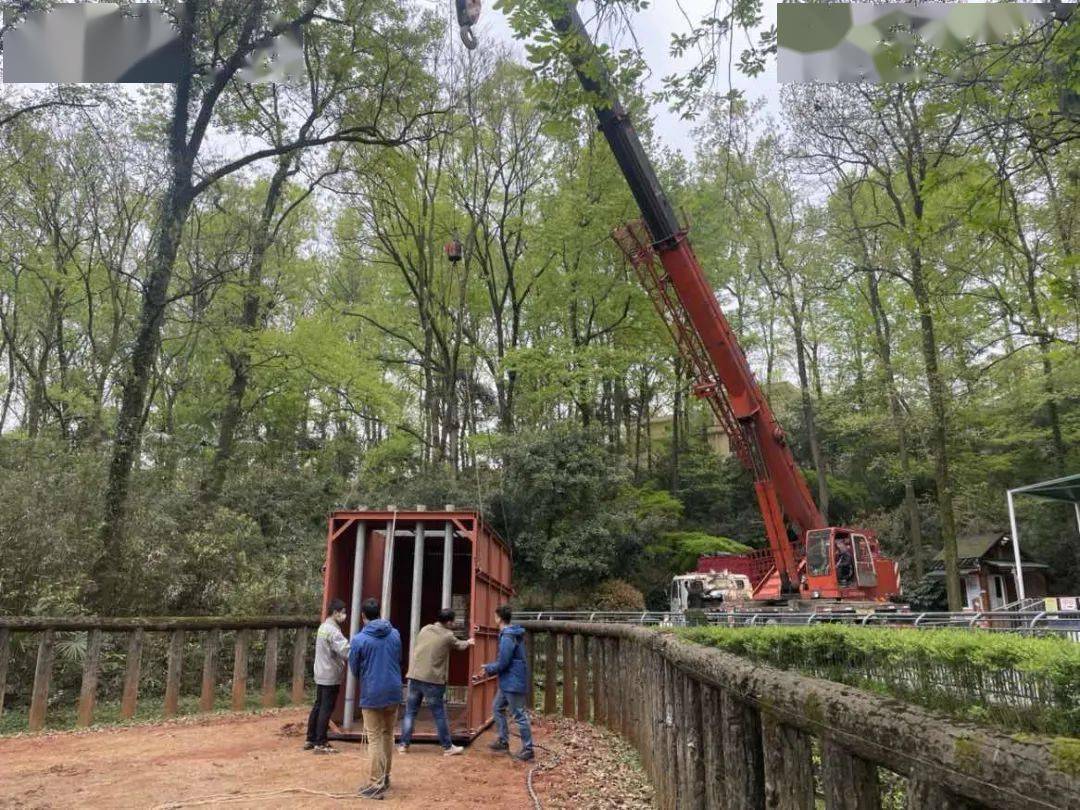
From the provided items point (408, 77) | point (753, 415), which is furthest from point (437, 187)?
point (753, 415)

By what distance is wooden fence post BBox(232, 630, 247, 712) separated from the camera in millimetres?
11723

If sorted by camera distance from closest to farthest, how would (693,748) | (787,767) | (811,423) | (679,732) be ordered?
(787,767), (693,748), (679,732), (811,423)

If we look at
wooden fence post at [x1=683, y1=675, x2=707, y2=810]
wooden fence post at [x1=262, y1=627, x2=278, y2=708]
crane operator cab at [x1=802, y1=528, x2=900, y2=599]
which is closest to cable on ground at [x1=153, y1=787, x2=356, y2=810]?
wooden fence post at [x1=683, y1=675, x2=707, y2=810]

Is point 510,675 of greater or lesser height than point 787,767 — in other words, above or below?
below

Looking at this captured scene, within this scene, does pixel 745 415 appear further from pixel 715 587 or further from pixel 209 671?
pixel 209 671

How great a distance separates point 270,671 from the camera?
1222 centimetres

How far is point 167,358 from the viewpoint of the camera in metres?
24.7

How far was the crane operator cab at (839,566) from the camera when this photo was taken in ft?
48.8

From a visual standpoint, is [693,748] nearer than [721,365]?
Yes

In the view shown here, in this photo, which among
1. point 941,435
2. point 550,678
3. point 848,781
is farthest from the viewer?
point 941,435

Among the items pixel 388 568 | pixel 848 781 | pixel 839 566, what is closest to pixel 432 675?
pixel 388 568

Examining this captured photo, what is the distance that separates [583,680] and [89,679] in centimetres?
666

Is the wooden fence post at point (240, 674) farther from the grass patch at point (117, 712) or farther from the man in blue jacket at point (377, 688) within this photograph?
the man in blue jacket at point (377, 688)

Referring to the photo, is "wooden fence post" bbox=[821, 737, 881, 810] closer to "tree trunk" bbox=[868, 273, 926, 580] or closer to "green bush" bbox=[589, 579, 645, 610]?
"green bush" bbox=[589, 579, 645, 610]
